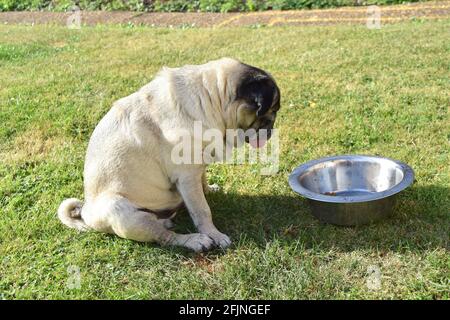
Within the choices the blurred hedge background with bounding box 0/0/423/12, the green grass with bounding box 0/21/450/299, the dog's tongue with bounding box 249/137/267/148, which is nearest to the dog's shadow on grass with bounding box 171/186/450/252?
the green grass with bounding box 0/21/450/299

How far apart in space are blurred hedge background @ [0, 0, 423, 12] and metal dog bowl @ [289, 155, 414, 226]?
25.8ft

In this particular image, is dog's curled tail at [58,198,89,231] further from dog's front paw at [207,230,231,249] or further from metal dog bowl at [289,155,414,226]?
metal dog bowl at [289,155,414,226]

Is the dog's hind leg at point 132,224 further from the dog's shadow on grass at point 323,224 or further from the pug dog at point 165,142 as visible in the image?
the dog's shadow on grass at point 323,224

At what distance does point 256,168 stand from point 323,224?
1.23m

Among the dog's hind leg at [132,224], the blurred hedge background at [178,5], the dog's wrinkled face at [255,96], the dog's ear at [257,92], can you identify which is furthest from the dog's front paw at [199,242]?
the blurred hedge background at [178,5]

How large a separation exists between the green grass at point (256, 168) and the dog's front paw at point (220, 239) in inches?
2.0

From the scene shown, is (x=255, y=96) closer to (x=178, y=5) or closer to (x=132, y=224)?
(x=132, y=224)

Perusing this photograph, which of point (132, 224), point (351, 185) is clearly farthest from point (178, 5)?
point (132, 224)

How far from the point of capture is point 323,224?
4293mm

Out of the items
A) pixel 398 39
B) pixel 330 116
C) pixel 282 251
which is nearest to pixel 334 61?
pixel 398 39

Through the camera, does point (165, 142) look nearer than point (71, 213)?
Yes

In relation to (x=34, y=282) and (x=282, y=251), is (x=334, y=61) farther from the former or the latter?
(x=34, y=282)

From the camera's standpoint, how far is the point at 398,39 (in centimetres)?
894

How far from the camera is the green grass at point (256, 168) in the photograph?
12.3 feet
